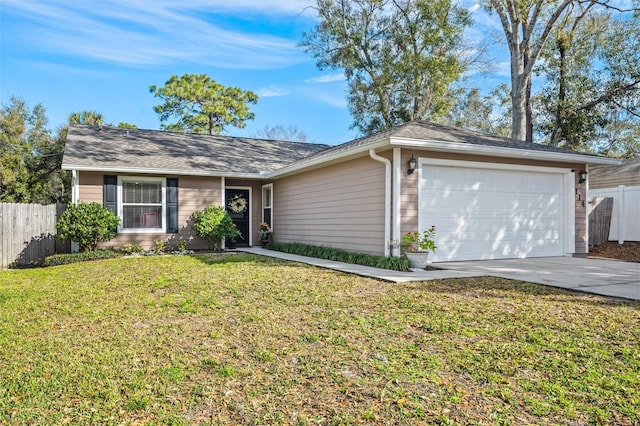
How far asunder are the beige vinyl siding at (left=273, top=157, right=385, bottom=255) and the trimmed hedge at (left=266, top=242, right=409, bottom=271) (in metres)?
0.21

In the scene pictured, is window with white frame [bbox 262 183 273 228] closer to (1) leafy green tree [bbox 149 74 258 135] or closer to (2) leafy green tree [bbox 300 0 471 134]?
(2) leafy green tree [bbox 300 0 471 134]

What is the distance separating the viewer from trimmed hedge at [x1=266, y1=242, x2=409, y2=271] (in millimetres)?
7469

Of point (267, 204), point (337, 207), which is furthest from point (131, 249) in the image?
point (337, 207)

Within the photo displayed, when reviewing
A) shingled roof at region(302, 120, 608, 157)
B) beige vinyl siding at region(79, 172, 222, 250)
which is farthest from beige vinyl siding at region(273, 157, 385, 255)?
beige vinyl siding at region(79, 172, 222, 250)

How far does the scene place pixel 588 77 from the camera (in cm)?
1712

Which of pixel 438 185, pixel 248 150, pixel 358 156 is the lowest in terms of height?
pixel 438 185

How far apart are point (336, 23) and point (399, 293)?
17.4 meters

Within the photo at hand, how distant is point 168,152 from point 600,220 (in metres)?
12.8

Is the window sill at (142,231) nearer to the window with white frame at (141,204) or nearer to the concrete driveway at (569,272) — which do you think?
the window with white frame at (141,204)

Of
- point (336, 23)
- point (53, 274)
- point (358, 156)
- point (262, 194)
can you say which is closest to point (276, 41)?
point (336, 23)

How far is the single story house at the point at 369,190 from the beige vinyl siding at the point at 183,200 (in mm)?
27

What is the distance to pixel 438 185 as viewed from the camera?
8.36 m

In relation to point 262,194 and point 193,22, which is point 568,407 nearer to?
point 262,194

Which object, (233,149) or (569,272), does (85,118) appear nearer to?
(233,149)
